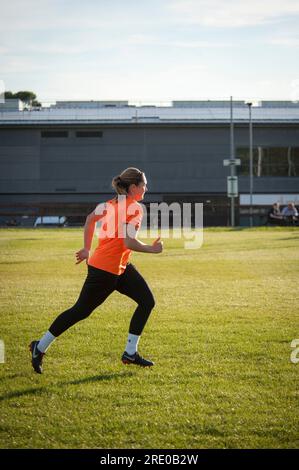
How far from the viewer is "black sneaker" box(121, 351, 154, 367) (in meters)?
7.11

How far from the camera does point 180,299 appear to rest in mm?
12102

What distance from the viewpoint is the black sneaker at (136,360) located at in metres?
7.11

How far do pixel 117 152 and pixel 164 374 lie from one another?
47701 mm

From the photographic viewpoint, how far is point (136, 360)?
712cm

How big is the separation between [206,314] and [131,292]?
3330mm

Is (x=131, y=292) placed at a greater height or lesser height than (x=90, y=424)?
greater

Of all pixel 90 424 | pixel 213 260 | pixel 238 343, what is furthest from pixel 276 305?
pixel 213 260

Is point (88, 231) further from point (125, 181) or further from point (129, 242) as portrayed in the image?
point (125, 181)

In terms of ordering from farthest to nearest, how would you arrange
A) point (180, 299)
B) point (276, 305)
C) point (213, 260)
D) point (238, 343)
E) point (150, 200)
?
point (150, 200) → point (213, 260) → point (180, 299) → point (276, 305) → point (238, 343)

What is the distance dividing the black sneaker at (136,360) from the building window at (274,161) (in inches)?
1934

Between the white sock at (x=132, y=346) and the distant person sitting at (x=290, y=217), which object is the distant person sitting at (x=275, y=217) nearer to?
the distant person sitting at (x=290, y=217)

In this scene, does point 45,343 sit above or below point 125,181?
below

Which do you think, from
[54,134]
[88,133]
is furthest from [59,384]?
[54,134]
